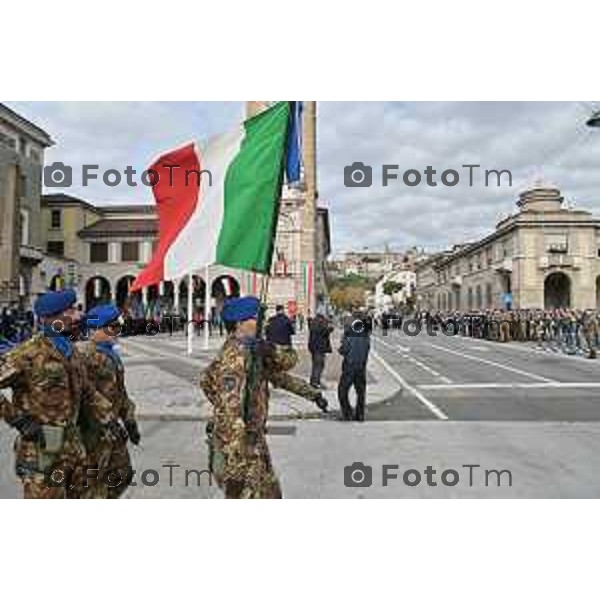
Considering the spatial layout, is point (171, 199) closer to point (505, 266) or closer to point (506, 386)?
point (506, 386)

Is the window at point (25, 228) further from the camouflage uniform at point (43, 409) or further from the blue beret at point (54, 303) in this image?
the camouflage uniform at point (43, 409)

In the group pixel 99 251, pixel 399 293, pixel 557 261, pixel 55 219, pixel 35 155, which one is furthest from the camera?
pixel 399 293

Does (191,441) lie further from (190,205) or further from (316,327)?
(316,327)

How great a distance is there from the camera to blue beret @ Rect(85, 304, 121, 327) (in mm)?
5152

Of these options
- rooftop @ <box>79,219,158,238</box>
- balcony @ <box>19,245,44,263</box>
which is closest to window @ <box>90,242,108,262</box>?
rooftop @ <box>79,219,158,238</box>

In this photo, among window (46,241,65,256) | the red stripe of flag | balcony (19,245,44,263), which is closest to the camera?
the red stripe of flag

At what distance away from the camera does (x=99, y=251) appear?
2482 inches

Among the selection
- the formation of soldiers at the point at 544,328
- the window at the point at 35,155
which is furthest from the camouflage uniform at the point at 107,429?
the window at the point at 35,155

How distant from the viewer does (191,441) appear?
374 inches

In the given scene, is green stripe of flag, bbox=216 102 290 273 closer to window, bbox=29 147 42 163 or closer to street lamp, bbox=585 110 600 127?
street lamp, bbox=585 110 600 127

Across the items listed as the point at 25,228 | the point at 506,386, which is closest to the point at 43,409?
the point at 506,386

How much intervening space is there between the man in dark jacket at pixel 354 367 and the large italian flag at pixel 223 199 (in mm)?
6076

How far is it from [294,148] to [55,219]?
57.0 metres

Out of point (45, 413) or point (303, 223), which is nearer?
point (45, 413)
